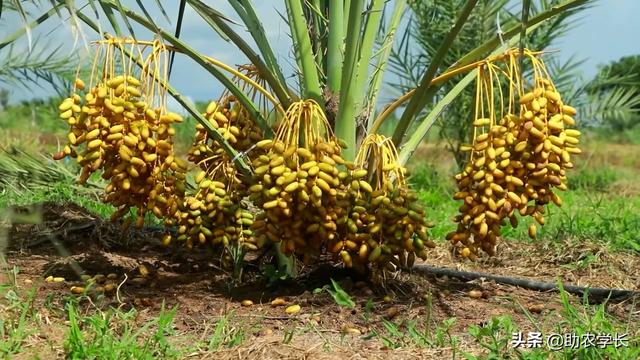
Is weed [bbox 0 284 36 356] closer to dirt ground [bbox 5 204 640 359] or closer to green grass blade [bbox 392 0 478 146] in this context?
dirt ground [bbox 5 204 640 359]

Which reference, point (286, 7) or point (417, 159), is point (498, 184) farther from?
point (417, 159)

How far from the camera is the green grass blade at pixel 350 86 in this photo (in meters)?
2.79

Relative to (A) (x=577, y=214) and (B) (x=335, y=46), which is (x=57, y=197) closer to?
(B) (x=335, y=46)

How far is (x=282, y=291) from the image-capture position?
3.20 metres

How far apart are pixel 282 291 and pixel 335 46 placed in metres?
0.88

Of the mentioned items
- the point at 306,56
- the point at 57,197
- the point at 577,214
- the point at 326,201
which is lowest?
the point at 577,214

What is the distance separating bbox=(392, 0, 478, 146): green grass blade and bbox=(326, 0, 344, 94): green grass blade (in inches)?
10.8

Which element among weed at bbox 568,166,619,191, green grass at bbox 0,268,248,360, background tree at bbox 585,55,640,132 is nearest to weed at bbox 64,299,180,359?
green grass at bbox 0,268,248,360

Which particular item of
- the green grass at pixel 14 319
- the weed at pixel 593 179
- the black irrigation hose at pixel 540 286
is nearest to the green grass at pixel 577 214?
the weed at pixel 593 179

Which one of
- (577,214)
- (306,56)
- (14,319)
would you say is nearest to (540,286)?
(306,56)

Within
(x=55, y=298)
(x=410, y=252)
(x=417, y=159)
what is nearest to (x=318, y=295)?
(x=410, y=252)

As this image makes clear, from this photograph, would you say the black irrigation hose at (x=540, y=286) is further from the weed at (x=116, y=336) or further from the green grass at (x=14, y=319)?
the green grass at (x=14, y=319)

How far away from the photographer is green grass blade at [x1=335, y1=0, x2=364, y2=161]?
2.79m

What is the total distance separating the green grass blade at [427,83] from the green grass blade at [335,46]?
10.8 inches
